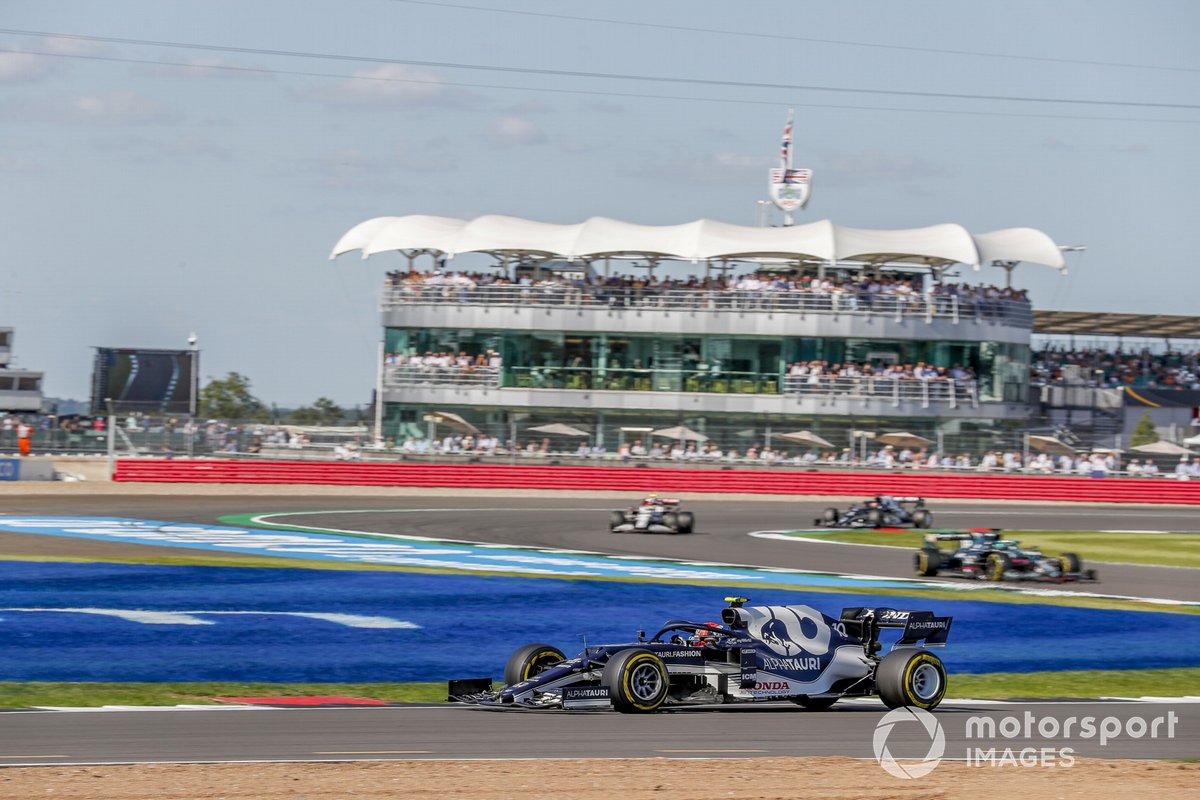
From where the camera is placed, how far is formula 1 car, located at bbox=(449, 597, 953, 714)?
12570 millimetres

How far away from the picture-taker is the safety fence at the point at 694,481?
4884 cm

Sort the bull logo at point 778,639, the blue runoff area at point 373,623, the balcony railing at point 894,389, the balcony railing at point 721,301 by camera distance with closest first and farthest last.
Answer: the bull logo at point 778,639, the blue runoff area at point 373,623, the balcony railing at point 894,389, the balcony railing at point 721,301

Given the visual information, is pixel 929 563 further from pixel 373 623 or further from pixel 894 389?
pixel 894 389

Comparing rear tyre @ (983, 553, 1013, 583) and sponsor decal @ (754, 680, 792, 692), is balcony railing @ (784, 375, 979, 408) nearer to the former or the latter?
rear tyre @ (983, 553, 1013, 583)

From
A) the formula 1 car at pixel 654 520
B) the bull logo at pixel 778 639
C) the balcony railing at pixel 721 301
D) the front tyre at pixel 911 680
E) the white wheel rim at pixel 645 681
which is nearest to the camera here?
the white wheel rim at pixel 645 681

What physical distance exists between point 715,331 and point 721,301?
1357 millimetres

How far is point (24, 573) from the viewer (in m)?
22.8

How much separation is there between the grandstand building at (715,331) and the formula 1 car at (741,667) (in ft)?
137

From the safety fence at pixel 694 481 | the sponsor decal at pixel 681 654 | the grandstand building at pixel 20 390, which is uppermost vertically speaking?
the grandstand building at pixel 20 390

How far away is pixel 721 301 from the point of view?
59688 millimetres

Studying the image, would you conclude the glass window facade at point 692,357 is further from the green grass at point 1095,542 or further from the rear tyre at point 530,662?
the rear tyre at point 530,662

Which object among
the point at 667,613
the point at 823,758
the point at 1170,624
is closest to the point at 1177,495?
the point at 1170,624

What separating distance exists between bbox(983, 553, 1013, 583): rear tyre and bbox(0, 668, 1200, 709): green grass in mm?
9022

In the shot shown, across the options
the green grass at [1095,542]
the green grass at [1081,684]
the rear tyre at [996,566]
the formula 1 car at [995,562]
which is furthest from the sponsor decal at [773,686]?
the green grass at [1095,542]
